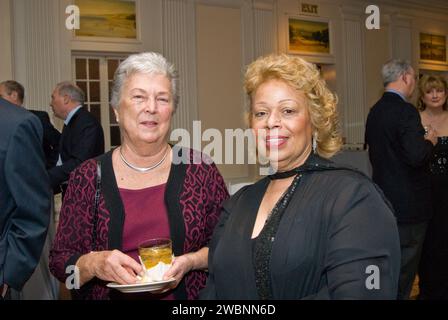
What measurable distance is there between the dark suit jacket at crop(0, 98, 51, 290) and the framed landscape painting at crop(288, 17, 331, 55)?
7.94m

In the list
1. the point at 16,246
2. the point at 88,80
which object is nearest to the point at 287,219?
Result: the point at 16,246

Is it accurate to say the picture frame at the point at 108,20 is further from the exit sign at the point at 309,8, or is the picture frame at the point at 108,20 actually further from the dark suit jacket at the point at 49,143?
the exit sign at the point at 309,8

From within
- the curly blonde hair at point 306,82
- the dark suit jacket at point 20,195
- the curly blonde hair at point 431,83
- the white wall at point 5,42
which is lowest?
the dark suit jacket at point 20,195

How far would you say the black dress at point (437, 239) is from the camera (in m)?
3.72

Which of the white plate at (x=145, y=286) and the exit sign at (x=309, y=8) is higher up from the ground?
the exit sign at (x=309, y=8)

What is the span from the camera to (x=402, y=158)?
3396mm

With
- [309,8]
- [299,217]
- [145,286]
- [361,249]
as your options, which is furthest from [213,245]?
[309,8]

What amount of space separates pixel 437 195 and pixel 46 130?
3.40 m

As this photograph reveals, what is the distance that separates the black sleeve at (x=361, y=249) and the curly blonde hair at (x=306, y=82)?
0.30 metres

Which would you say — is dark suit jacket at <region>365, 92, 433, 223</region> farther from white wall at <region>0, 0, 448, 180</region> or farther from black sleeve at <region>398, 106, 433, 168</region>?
white wall at <region>0, 0, 448, 180</region>

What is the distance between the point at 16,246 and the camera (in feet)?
5.26

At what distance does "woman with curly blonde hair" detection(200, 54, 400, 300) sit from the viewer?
1.26 meters

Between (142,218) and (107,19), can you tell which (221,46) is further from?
(142,218)

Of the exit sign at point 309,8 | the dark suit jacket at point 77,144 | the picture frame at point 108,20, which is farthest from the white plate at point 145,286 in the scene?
the exit sign at point 309,8
